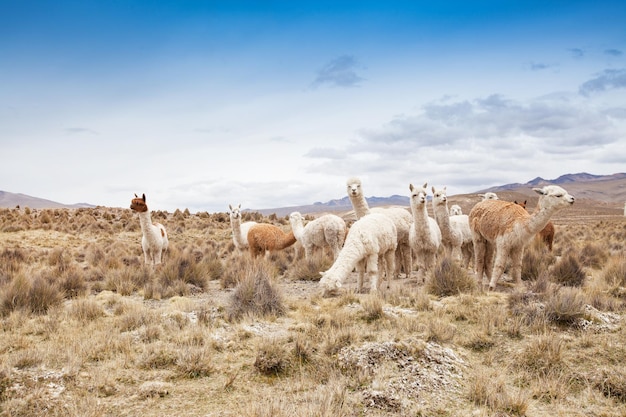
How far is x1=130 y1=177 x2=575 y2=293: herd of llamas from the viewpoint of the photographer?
9938 mm

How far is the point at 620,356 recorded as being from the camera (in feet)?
20.7

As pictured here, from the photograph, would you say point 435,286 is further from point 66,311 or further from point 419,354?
point 66,311

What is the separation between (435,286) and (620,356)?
4.25 meters

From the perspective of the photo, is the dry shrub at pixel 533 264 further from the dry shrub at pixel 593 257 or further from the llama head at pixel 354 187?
the llama head at pixel 354 187

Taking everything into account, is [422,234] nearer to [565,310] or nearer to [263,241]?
[565,310]

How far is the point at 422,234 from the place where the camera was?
11844 mm

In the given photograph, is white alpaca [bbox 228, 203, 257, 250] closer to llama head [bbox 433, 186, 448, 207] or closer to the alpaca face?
the alpaca face

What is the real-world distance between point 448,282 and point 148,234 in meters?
9.44

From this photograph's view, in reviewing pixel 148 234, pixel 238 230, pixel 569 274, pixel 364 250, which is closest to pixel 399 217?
pixel 364 250

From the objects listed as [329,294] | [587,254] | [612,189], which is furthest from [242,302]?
[612,189]

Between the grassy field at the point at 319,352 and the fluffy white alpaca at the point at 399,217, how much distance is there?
2.42 m

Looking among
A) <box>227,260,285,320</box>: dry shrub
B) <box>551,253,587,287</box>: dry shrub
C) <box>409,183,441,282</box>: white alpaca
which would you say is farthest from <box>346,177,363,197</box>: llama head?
<box>551,253,587,287</box>: dry shrub

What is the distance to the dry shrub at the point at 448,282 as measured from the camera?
10.2m

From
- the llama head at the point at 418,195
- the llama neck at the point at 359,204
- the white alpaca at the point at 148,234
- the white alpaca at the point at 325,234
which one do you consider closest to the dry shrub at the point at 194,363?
the llama head at the point at 418,195
